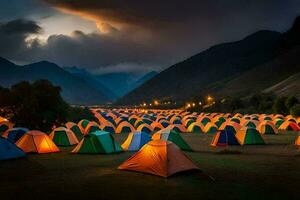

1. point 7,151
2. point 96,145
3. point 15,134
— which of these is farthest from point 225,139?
point 7,151

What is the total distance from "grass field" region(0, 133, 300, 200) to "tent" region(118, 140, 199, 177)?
1.01 feet

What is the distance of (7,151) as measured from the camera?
18.8 meters

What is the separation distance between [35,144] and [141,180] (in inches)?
404

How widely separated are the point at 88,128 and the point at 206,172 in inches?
911

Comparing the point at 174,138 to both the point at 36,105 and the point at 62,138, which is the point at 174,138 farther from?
the point at 36,105

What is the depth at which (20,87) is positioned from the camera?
3516 centimetres

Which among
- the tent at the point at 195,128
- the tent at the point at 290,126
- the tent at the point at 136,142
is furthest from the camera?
the tent at the point at 195,128

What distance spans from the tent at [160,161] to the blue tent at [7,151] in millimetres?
7017

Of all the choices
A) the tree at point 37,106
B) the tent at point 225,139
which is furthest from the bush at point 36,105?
the tent at point 225,139

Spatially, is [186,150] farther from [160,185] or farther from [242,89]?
[242,89]

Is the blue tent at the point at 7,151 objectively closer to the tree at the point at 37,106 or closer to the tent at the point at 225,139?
the tent at the point at 225,139

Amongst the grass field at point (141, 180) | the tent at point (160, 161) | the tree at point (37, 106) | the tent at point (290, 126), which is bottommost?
the grass field at point (141, 180)

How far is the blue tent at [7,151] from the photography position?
18564 mm

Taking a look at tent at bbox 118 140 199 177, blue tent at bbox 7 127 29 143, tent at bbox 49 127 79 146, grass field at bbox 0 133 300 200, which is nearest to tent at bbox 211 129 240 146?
grass field at bbox 0 133 300 200
